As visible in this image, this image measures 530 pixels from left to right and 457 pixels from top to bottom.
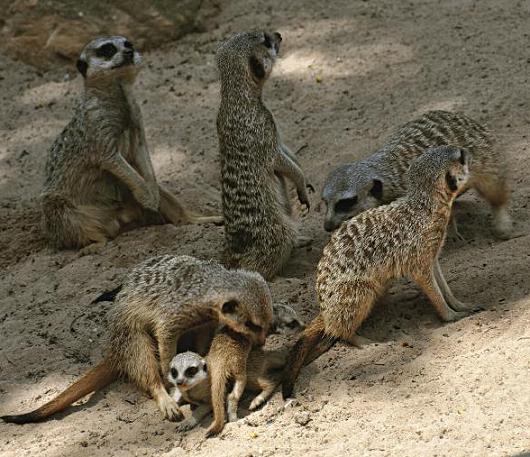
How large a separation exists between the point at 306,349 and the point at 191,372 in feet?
1.60

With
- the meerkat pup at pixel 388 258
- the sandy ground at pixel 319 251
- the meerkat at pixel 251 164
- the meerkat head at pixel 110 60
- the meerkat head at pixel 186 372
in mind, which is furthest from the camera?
the meerkat head at pixel 110 60

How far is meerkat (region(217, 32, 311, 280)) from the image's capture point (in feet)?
14.4

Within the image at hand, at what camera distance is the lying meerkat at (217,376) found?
3238mm

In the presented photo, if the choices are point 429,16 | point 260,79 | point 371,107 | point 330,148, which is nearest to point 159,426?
point 260,79

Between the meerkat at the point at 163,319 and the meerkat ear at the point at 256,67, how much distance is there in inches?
48.9

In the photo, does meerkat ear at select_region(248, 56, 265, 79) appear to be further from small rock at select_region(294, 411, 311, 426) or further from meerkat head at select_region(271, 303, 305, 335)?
small rock at select_region(294, 411, 311, 426)

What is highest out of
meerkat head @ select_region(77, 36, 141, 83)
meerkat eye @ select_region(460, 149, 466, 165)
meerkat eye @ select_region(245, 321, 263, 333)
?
meerkat head @ select_region(77, 36, 141, 83)

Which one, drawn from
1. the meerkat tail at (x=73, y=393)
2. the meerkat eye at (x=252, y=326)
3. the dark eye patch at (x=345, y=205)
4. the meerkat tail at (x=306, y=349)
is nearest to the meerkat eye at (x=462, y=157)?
the dark eye patch at (x=345, y=205)

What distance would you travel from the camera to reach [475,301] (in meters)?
3.65

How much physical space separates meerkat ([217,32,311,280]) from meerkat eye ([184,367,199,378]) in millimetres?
1163

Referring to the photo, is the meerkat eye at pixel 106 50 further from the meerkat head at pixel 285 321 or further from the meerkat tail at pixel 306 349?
the meerkat tail at pixel 306 349

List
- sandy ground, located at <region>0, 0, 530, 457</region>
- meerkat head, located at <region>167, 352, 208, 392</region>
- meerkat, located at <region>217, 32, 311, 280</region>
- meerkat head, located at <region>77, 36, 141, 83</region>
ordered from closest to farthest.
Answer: sandy ground, located at <region>0, 0, 530, 457</region>, meerkat head, located at <region>167, 352, 208, 392</region>, meerkat, located at <region>217, 32, 311, 280</region>, meerkat head, located at <region>77, 36, 141, 83</region>

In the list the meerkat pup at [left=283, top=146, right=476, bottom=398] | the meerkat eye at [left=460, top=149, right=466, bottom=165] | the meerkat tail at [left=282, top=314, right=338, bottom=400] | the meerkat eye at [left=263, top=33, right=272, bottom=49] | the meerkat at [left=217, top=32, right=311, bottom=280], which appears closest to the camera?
the meerkat tail at [left=282, top=314, right=338, bottom=400]

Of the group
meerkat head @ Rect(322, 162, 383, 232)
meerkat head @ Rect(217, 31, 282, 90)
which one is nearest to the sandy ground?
meerkat head @ Rect(322, 162, 383, 232)
